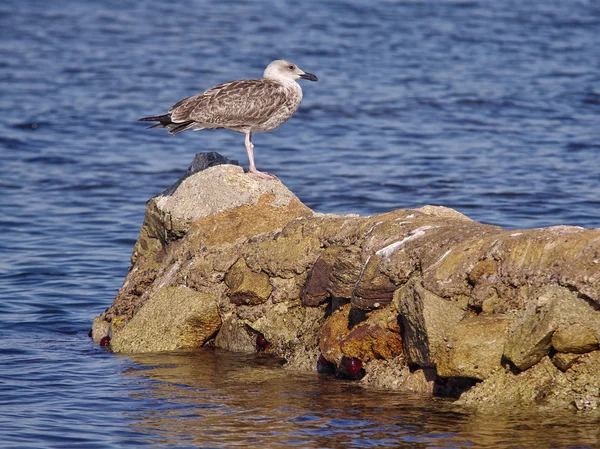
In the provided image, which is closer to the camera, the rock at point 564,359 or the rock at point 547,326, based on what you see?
the rock at point 547,326

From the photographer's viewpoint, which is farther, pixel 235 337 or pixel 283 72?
pixel 283 72

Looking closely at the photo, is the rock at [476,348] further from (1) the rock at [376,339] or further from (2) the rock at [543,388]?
(1) the rock at [376,339]

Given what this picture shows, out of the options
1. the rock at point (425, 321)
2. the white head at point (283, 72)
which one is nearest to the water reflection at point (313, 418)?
the rock at point (425, 321)

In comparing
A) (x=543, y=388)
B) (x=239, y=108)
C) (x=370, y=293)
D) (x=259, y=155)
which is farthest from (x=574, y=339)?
(x=259, y=155)

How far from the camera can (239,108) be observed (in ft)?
33.9

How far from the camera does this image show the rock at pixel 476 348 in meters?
6.89

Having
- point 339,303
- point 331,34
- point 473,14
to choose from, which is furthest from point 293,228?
point 473,14

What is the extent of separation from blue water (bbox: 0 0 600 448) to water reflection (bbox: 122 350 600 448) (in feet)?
0.07

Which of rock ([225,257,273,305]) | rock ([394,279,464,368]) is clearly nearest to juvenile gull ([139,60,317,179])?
rock ([225,257,273,305])

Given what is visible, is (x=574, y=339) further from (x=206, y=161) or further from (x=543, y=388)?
(x=206, y=161)

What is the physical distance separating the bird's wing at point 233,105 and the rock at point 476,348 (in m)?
4.11

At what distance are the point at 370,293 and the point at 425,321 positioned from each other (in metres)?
0.82

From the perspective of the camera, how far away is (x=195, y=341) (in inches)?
357

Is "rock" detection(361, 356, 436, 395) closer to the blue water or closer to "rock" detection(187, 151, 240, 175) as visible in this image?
the blue water
